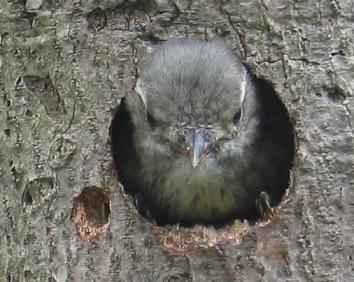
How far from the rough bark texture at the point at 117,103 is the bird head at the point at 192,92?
0.18 feet

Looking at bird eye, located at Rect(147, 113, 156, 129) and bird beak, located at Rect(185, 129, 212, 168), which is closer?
bird beak, located at Rect(185, 129, 212, 168)

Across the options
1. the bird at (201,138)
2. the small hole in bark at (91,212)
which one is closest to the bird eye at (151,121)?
the bird at (201,138)

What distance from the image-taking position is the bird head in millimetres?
2562

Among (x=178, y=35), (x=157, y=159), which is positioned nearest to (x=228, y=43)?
(x=178, y=35)

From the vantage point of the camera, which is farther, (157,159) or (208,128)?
(157,159)

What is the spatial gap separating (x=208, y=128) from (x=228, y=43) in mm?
263

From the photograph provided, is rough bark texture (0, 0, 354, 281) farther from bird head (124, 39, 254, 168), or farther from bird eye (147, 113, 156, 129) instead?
bird eye (147, 113, 156, 129)

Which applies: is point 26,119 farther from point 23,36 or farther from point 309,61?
point 309,61

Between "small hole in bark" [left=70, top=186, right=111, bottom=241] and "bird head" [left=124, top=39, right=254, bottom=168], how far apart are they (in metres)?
0.28

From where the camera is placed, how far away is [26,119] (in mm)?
2592

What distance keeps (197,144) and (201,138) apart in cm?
3

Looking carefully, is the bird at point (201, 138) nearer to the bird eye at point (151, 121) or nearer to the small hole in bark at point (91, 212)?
the bird eye at point (151, 121)

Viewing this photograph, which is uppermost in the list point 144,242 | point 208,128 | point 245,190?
point 208,128

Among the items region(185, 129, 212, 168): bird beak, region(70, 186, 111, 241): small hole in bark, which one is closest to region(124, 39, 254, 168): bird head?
region(185, 129, 212, 168): bird beak
